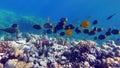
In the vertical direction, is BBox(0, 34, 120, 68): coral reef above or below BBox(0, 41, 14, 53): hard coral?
below

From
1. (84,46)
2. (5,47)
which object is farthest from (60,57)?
(5,47)

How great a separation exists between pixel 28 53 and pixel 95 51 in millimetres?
2373

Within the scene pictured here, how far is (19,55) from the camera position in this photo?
24.4 ft

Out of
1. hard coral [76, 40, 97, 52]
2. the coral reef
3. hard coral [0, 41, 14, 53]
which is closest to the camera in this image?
the coral reef

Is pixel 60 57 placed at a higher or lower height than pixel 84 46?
lower

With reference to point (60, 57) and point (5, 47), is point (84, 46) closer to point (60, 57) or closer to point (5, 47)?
point (60, 57)

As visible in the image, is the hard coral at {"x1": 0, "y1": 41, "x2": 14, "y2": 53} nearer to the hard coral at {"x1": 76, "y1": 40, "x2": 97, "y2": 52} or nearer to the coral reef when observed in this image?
the coral reef

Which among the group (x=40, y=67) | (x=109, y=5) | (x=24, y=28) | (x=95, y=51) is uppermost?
(x=109, y=5)

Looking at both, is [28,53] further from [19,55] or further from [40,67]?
[40,67]

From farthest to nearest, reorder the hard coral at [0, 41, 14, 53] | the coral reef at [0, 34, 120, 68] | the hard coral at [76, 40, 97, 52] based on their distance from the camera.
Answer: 1. the hard coral at [76, 40, 97, 52]
2. the hard coral at [0, 41, 14, 53]
3. the coral reef at [0, 34, 120, 68]

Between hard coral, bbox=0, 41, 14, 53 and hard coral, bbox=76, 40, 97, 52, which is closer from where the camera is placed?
hard coral, bbox=0, 41, 14, 53

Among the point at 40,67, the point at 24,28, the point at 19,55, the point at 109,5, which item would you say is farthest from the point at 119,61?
the point at 109,5

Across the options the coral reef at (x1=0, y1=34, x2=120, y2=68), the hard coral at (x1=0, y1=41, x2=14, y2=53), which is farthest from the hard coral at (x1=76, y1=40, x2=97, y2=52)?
the hard coral at (x1=0, y1=41, x2=14, y2=53)

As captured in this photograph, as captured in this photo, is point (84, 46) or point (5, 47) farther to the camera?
point (84, 46)
